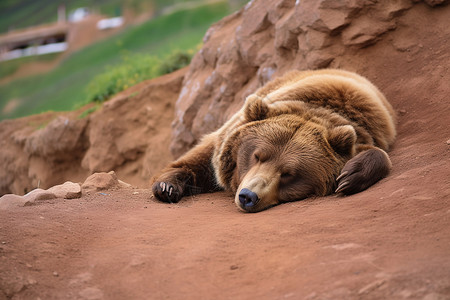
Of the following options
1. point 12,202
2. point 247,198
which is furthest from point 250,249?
point 12,202

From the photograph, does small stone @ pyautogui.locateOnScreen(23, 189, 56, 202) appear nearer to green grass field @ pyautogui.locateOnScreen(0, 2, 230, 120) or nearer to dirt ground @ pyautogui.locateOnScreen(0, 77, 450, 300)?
dirt ground @ pyautogui.locateOnScreen(0, 77, 450, 300)

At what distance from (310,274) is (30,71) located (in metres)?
24.9

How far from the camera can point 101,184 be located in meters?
4.89

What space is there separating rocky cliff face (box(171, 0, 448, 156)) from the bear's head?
8.27 feet

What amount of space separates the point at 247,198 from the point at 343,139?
900 mm

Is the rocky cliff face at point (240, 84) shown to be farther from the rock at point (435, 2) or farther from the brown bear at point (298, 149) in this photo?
the brown bear at point (298, 149)

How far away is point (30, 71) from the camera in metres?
24.8

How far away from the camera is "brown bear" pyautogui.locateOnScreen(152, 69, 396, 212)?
384cm

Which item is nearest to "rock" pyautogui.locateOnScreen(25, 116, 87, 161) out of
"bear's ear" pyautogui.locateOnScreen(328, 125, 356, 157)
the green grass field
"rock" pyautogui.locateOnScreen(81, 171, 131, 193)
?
"rock" pyautogui.locateOnScreen(81, 171, 131, 193)

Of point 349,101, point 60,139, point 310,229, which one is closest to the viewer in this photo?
point 310,229

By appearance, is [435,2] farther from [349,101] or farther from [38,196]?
[38,196]

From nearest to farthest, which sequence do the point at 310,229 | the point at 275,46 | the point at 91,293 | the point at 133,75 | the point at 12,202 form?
the point at 91,293 → the point at 310,229 → the point at 12,202 → the point at 275,46 → the point at 133,75

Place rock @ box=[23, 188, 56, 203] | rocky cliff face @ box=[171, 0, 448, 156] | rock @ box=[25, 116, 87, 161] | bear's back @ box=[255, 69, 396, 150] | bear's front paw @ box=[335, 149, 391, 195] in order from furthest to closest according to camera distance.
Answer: rock @ box=[25, 116, 87, 161], rocky cliff face @ box=[171, 0, 448, 156], bear's back @ box=[255, 69, 396, 150], rock @ box=[23, 188, 56, 203], bear's front paw @ box=[335, 149, 391, 195]

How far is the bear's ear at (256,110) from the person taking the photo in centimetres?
432
